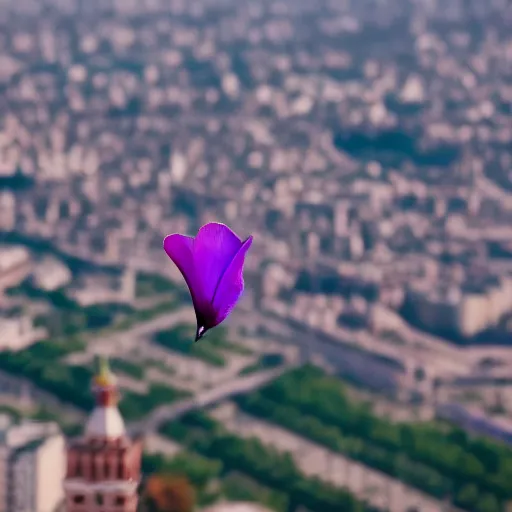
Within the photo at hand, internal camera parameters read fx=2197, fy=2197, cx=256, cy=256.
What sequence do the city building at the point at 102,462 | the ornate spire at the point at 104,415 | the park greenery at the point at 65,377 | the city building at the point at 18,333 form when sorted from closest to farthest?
the city building at the point at 102,462 → the ornate spire at the point at 104,415 → the park greenery at the point at 65,377 → the city building at the point at 18,333

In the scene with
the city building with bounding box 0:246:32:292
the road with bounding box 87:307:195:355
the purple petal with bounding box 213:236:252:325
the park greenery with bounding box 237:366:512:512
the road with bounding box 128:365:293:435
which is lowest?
the city building with bounding box 0:246:32:292

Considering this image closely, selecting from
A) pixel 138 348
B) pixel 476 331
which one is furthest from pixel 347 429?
pixel 476 331

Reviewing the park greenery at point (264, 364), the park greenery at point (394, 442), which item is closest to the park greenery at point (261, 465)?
the park greenery at point (394, 442)

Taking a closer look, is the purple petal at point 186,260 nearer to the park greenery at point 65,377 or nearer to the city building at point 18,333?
the park greenery at point 65,377

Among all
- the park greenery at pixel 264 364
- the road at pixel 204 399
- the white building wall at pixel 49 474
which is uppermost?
the white building wall at pixel 49 474

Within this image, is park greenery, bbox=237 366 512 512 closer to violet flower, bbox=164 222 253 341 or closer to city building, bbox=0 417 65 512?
city building, bbox=0 417 65 512

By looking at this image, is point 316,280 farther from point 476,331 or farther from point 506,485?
point 506,485

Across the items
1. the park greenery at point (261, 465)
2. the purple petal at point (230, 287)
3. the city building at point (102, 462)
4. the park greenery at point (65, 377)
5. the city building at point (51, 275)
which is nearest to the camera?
the purple petal at point (230, 287)

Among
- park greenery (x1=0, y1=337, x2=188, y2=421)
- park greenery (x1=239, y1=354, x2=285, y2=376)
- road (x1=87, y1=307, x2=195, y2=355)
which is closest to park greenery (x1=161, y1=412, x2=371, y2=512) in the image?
park greenery (x1=0, y1=337, x2=188, y2=421)
